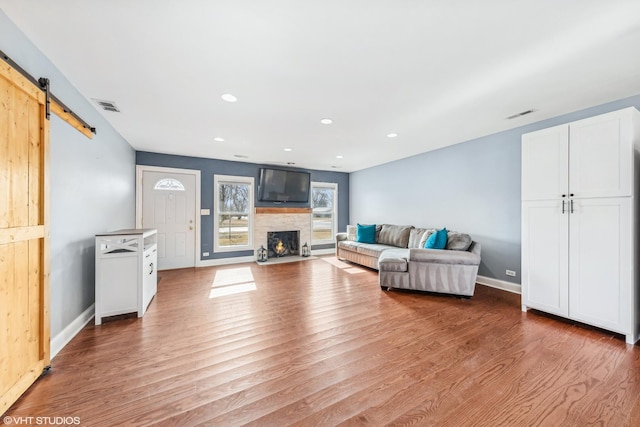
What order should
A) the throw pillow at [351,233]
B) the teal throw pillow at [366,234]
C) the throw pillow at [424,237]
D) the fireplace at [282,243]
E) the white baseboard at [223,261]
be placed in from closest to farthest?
the throw pillow at [424,237], the white baseboard at [223,261], the teal throw pillow at [366,234], the throw pillow at [351,233], the fireplace at [282,243]

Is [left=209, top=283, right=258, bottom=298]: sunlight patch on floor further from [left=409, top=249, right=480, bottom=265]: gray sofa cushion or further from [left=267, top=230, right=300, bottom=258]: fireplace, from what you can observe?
[left=409, top=249, right=480, bottom=265]: gray sofa cushion

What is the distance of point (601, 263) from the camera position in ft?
7.88

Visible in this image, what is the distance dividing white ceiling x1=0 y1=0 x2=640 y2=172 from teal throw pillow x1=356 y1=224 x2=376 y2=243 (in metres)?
2.89

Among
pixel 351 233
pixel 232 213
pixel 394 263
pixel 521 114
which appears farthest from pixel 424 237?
pixel 232 213

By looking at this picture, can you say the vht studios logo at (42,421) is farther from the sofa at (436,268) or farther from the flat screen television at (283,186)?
the flat screen television at (283,186)

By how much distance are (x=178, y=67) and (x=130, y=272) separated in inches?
89.6

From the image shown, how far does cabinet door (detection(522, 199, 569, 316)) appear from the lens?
2.66 m

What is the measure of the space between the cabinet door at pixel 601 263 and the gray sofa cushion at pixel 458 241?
4.26ft

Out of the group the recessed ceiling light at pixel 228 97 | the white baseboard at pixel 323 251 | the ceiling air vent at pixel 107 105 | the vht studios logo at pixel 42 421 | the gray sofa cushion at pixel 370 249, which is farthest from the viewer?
the white baseboard at pixel 323 251

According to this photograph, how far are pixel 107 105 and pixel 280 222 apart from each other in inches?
158

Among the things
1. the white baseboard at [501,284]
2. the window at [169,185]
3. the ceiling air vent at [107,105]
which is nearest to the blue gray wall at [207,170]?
the window at [169,185]

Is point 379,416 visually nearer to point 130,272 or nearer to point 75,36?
point 130,272

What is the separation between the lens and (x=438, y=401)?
5.19ft

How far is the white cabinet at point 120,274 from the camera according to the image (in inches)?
104
